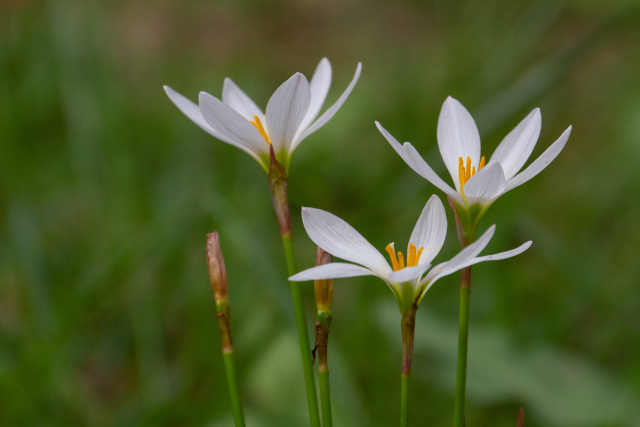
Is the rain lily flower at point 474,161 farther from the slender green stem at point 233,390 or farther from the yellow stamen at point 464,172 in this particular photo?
the slender green stem at point 233,390

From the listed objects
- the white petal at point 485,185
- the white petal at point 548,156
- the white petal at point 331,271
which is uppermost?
the white petal at point 548,156

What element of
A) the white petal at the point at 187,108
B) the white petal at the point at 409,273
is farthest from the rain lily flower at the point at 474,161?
the white petal at the point at 187,108

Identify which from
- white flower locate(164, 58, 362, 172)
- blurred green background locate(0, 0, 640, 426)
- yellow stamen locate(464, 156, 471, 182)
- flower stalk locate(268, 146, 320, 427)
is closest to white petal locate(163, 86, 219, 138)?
white flower locate(164, 58, 362, 172)

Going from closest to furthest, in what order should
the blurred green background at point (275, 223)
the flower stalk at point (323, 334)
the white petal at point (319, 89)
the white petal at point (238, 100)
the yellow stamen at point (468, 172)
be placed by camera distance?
the flower stalk at point (323, 334) → the yellow stamen at point (468, 172) → the white petal at point (319, 89) → the white petal at point (238, 100) → the blurred green background at point (275, 223)

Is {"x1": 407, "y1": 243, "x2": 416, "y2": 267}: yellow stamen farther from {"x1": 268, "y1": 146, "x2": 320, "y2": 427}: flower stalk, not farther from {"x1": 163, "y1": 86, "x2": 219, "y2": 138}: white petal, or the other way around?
{"x1": 163, "y1": 86, "x2": 219, "y2": 138}: white petal

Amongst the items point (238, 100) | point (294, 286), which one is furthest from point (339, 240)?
point (238, 100)

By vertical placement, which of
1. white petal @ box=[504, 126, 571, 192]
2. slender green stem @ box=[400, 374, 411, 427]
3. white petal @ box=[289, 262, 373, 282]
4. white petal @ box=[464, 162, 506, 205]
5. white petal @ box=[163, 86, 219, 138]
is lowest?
slender green stem @ box=[400, 374, 411, 427]
